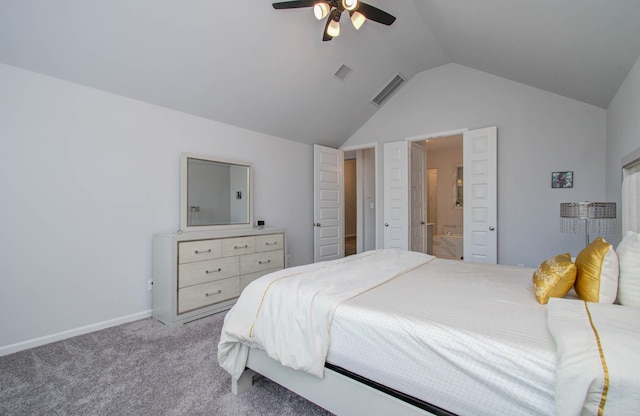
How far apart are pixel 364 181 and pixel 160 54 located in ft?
13.7

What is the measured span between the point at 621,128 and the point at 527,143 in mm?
1026

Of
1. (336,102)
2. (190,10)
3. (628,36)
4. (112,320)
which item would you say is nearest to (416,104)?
(336,102)

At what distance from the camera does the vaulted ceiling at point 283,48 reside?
Result: 2.13m

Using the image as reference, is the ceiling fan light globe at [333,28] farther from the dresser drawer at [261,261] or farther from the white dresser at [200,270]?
the dresser drawer at [261,261]

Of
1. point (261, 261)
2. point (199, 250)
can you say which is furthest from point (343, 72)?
point (199, 250)

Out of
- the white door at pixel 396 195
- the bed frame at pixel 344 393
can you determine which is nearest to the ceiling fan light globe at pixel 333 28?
the white door at pixel 396 195

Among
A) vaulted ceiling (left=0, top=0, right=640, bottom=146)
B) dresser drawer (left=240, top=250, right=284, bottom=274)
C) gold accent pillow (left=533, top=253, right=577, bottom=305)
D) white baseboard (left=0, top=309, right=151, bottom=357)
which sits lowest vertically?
white baseboard (left=0, top=309, right=151, bottom=357)

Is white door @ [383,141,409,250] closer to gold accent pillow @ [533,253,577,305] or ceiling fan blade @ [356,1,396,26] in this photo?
ceiling fan blade @ [356,1,396,26]

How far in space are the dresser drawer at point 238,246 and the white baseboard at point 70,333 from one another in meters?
1.02

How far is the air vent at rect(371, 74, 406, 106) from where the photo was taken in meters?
4.37

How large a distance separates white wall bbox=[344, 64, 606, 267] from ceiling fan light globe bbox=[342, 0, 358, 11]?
8.66 ft

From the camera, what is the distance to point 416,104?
4.48 meters

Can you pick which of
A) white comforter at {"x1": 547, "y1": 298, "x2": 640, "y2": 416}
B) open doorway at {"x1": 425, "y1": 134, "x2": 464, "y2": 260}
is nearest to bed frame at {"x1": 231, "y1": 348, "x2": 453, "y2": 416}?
white comforter at {"x1": 547, "y1": 298, "x2": 640, "y2": 416}

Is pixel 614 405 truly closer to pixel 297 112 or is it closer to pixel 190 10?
pixel 190 10
